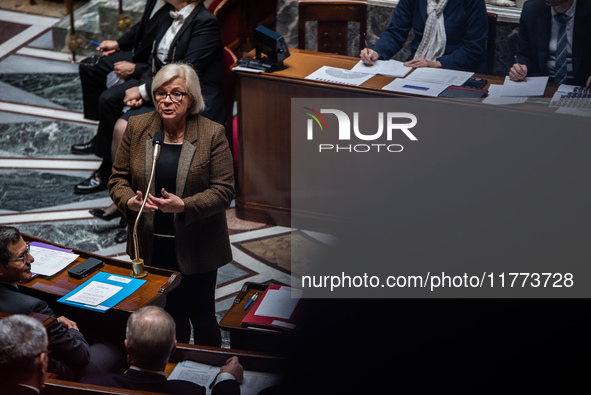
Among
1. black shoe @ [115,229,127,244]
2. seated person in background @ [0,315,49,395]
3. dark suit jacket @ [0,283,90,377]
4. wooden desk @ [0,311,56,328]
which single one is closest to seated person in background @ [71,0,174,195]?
black shoe @ [115,229,127,244]

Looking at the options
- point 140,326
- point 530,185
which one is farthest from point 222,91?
point 140,326

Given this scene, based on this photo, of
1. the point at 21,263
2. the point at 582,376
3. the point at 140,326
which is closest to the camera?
the point at 582,376

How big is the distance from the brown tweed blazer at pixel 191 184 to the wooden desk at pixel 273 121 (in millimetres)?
1406

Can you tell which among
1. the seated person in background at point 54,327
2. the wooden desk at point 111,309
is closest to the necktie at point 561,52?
the wooden desk at point 111,309

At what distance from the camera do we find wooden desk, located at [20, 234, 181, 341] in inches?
107

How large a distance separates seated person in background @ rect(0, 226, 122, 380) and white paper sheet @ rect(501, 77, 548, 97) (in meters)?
2.65

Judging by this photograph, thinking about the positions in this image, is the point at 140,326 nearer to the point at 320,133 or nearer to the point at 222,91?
the point at 320,133

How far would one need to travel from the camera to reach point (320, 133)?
4414mm

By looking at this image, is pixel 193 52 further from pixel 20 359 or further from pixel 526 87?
pixel 20 359

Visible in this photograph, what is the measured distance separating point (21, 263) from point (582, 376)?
2.23 meters

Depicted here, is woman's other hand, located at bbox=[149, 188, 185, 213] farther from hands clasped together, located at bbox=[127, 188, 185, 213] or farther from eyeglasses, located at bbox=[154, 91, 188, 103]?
eyeglasses, located at bbox=[154, 91, 188, 103]

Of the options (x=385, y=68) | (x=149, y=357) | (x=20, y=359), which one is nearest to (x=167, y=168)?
(x=149, y=357)

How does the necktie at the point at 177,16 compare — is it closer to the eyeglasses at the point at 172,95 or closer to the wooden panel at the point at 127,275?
the eyeglasses at the point at 172,95

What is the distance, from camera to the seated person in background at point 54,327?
99.3 inches
